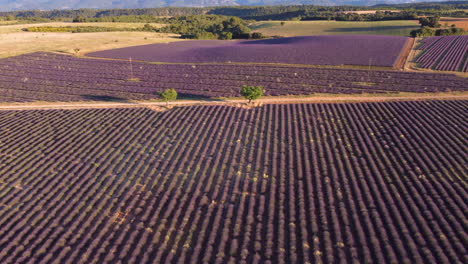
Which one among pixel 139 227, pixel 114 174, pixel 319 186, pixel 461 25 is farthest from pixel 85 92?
pixel 461 25

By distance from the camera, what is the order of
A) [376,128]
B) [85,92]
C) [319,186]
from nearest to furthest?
[319,186] → [376,128] → [85,92]

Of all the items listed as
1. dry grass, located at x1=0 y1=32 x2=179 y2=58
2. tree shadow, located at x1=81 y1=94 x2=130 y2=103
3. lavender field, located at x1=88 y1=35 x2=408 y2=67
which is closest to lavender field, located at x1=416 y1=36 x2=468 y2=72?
lavender field, located at x1=88 y1=35 x2=408 y2=67

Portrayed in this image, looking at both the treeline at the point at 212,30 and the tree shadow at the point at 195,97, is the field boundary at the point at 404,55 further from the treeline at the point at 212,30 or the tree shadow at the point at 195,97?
the treeline at the point at 212,30

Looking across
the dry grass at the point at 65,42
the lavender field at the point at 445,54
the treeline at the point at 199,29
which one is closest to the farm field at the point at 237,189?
the lavender field at the point at 445,54

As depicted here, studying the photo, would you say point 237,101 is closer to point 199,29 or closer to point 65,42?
point 65,42

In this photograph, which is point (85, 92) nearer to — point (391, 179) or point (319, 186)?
point (319, 186)
